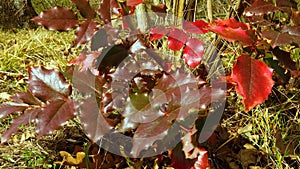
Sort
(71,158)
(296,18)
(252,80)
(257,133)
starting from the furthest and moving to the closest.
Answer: (257,133), (71,158), (296,18), (252,80)

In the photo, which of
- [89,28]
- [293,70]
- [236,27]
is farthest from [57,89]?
[293,70]

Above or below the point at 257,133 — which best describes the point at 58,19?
above

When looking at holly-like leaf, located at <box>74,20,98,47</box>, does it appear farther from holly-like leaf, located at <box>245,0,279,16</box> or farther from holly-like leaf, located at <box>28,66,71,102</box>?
holly-like leaf, located at <box>245,0,279,16</box>

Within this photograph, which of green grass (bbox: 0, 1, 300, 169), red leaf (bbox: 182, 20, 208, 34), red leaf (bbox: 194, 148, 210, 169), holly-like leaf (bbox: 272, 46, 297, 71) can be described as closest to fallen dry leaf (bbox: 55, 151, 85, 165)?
green grass (bbox: 0, 1, 300, 169)

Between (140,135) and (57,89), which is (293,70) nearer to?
(140,135)

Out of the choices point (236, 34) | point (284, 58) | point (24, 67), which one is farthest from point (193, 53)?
point (24, 67)

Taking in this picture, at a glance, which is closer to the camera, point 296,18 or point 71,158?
point 296,18

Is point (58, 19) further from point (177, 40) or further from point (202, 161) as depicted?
point (202, 161)
